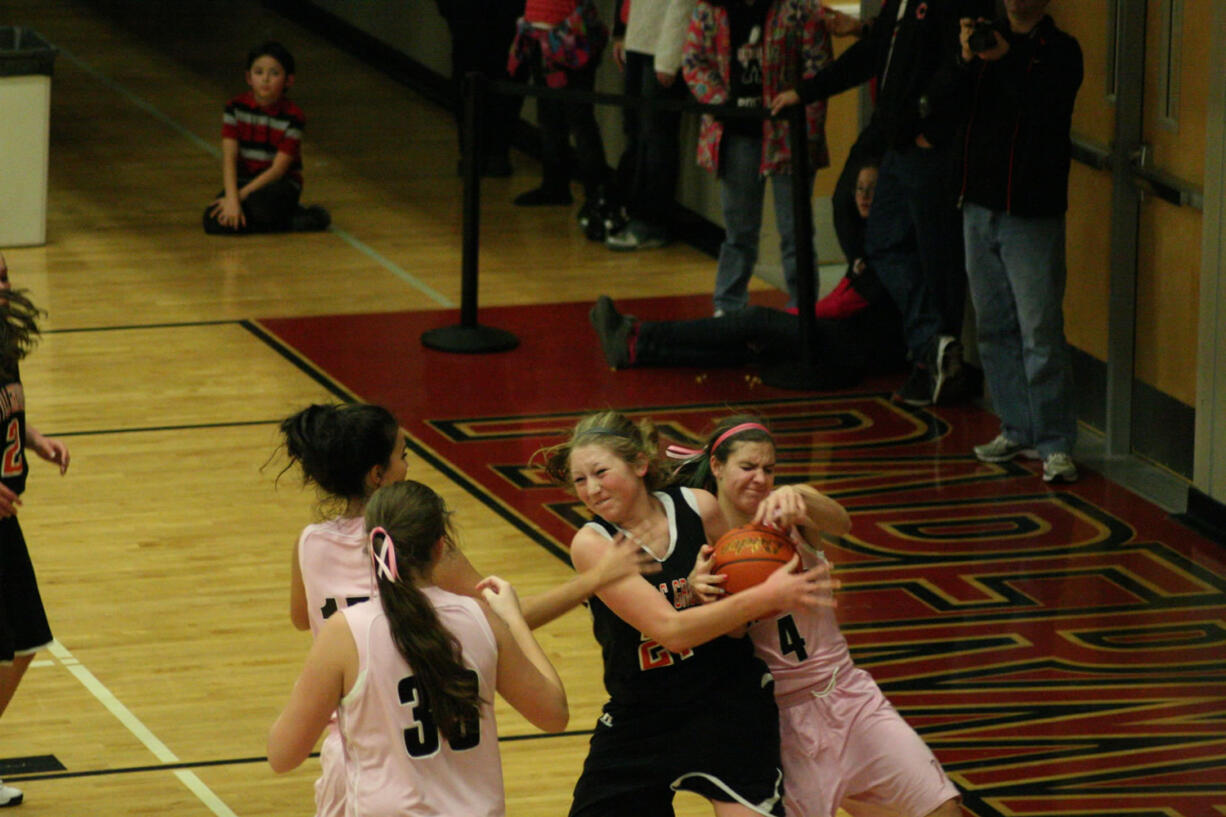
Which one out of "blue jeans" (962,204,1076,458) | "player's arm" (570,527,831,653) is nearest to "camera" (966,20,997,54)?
"blue jeans" (962,204,1076,458)

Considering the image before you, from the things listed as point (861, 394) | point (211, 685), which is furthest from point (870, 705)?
point (861, 394)

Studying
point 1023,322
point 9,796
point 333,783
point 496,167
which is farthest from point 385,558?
point 496,167

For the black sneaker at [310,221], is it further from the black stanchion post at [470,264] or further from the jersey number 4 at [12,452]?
the jersey number 4 at [12,452]

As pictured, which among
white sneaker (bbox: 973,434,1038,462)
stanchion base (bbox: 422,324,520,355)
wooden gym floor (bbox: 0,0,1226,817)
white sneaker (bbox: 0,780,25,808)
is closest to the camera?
white sneaker (bbox: 0,780,25,808)

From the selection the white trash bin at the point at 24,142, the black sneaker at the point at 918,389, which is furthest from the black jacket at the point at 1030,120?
the white trash bin at the point at 24,142

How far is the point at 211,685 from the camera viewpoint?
19.5 ft

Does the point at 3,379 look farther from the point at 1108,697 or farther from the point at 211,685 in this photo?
the point at 1108,697

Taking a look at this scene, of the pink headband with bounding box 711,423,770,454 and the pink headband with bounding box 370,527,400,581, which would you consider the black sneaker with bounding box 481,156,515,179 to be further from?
the pink headband with bounding box 370,527,400,581

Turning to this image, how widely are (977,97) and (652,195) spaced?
4044mm

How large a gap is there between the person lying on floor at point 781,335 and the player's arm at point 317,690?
5514 millimetres

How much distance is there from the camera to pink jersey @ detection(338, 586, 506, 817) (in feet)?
11.5

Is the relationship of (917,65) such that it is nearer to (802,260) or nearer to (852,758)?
(802,260)

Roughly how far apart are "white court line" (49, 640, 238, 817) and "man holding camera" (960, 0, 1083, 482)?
139 inches

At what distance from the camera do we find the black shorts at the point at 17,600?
497cm
